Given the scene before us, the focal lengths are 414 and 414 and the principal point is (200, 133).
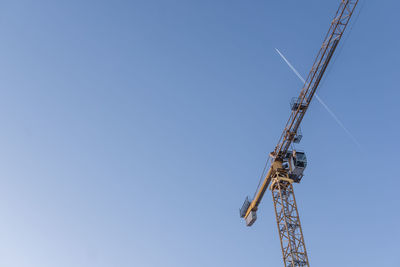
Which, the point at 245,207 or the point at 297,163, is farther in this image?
the point at 245,207

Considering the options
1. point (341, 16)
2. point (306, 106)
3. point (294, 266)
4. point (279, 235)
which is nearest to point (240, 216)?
point (279, 235)

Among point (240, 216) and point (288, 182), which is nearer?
point (288, 182)

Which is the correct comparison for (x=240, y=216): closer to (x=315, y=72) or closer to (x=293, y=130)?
(x=293, y=130)

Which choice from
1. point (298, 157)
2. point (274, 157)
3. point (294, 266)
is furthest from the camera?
point (274, 157)

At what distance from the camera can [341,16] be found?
48.3 m

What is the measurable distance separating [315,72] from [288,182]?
1395 cm

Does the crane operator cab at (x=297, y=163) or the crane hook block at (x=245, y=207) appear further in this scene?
the crane hook block at (x=245, y=207)

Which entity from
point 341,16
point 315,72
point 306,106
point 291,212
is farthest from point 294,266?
point 341,16

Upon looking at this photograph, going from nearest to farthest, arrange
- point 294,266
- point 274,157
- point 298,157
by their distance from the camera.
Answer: point 294,266
point 298,157
point 274,157

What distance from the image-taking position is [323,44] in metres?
49.7

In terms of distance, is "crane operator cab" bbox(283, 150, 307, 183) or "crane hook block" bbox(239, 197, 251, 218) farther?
"crane hook block" bbox(239, 197, 251, 218)

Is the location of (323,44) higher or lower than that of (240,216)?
higher

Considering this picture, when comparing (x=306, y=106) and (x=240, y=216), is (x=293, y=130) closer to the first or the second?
(x=306, y=106)

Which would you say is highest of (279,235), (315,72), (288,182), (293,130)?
(315,72)
